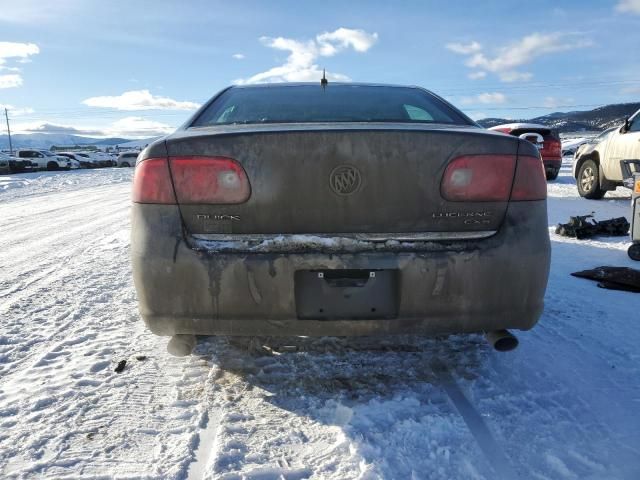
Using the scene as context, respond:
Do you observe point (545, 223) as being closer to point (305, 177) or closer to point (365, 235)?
point (365, 235)

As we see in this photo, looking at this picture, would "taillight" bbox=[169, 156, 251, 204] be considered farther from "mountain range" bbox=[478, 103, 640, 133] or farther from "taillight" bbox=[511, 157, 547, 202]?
"mountain range" bbox=[478, 103, 640, 133]

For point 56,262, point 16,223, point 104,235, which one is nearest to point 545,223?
point 56,262

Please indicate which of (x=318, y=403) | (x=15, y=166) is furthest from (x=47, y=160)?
(x=318, y=403)

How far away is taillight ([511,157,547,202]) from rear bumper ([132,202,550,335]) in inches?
1.5

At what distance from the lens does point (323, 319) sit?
183cm

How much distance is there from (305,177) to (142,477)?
1220 millimetres

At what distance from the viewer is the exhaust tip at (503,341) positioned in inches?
78.6

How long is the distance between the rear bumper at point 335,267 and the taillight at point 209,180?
0.11 metres

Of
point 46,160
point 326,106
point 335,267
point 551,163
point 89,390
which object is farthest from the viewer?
point 46,160

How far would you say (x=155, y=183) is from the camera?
1843mm

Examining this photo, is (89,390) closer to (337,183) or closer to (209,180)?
(209,180)

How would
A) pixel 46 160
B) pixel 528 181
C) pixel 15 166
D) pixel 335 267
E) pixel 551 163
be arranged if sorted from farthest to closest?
pixel 46 160, pixel 15 166, pixel 551 163, pixel 528 181, pixel 335 267

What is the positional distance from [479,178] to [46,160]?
38.0m

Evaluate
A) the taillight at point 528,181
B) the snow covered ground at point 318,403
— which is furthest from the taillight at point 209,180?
the taillight at point 528,181
